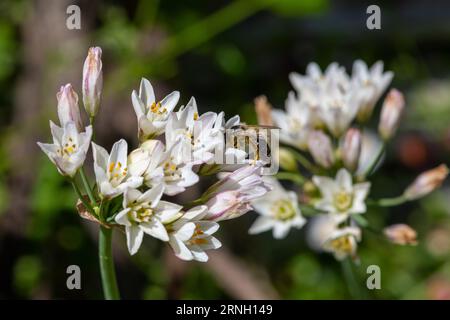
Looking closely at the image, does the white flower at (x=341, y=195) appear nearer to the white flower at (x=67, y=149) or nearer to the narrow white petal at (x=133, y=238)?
the narrow white petal at (x=133, y=238)

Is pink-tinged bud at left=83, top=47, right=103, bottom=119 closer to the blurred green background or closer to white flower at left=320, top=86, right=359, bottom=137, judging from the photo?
white flower at left=320, top=86, right=359, bottom=137

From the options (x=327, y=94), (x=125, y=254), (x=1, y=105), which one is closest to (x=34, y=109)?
(x=1, y=105)

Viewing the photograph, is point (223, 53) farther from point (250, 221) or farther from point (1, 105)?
point (1, 105)

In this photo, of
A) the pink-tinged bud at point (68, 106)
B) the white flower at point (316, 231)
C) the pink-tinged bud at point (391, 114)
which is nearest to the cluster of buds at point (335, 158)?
the pink-tinged bud at point (391, 114)

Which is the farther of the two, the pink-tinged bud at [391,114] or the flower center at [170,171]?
the pink-tinged bud at [391,114]
